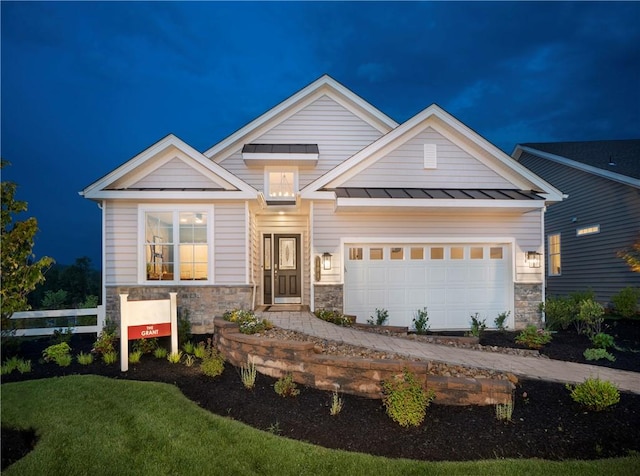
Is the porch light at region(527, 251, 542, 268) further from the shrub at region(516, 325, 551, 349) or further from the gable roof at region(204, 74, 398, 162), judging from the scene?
the gable roof at region(204, 74, 398, 162)

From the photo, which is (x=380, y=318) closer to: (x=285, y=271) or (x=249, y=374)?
(x=285, y=271)

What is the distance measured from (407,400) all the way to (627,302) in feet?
35.0

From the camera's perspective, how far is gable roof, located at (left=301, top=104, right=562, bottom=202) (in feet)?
34.9

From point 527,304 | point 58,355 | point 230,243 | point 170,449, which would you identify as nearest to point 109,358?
point 58,355

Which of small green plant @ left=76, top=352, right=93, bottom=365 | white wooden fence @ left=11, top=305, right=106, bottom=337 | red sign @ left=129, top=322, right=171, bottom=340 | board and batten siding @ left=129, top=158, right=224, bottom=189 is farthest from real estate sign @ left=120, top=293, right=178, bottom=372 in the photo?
board and batten siding @ left=129, top=158, right=224, bottom=189

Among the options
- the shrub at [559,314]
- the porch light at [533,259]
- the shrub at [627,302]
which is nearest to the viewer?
the shrub at [559,314]

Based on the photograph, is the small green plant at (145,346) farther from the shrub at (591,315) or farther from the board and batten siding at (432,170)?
the shrub at (591,315)

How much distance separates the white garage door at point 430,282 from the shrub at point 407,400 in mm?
5645

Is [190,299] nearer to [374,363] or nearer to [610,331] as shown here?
[374,363]

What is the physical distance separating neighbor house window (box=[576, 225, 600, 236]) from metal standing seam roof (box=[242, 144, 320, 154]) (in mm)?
10570

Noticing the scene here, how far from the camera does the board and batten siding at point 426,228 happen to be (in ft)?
34.6

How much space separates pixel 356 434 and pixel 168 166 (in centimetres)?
779

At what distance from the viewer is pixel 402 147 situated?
1095 centimetres

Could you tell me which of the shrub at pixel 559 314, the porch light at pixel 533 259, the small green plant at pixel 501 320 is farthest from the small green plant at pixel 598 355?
the porch light at pixel 533 259
